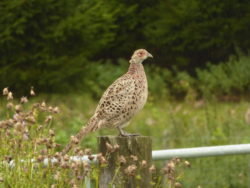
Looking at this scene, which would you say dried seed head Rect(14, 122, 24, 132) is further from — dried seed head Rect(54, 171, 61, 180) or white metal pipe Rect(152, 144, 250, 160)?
white metal pipe Rect(152, 144, 250, 160)

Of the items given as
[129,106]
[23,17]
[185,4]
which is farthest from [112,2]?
[129,106]

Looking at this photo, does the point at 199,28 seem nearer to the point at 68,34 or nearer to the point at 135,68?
the point at 68,34

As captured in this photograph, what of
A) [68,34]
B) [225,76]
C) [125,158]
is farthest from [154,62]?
[125,158]

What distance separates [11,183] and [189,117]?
652cm

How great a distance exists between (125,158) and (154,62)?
72.4 ft

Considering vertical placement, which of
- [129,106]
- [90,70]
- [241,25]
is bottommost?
[129,106]

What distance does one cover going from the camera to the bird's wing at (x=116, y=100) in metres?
5.27

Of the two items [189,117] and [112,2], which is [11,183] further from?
[112,2]

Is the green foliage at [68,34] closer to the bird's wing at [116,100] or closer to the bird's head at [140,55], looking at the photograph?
the bird's head at [140,55]

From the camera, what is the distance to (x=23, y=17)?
17.0 meters

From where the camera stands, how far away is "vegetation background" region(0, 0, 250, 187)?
31.0 ft

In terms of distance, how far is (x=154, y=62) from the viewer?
86.2ft

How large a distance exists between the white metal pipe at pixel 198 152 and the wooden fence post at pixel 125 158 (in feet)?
1.06

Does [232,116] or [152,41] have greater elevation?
[152,41]
